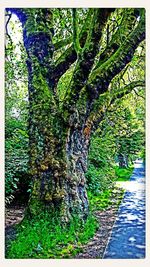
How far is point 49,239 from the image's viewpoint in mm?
3363

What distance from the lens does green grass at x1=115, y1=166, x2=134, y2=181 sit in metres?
3.60

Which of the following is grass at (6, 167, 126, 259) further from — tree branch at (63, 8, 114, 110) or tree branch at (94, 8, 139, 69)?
tree branch at (94, 8, 139, 69)

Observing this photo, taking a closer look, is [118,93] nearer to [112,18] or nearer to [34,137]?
[112,18]

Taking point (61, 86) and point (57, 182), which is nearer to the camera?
point (57, 182)

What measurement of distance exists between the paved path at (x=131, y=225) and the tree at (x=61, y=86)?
1.43ft

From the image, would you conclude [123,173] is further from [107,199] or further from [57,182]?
[57,182]

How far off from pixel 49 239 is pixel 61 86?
4.58ft

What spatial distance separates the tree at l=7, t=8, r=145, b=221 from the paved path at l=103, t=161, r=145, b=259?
0.44 m

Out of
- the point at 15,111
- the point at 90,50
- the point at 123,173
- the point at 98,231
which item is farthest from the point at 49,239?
the point at 90,50

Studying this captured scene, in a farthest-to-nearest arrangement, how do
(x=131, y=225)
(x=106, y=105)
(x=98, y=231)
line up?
(x=106, y=105) → (x=98, y=231) → (x=131, y=225)

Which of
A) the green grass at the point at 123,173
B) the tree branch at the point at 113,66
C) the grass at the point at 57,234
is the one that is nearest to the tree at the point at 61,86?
the tree branch at the point at 113,66

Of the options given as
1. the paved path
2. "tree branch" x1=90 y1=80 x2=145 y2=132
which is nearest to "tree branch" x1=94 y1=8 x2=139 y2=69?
"tree branch" x1=90 y1=80 x2=145 y2=132
